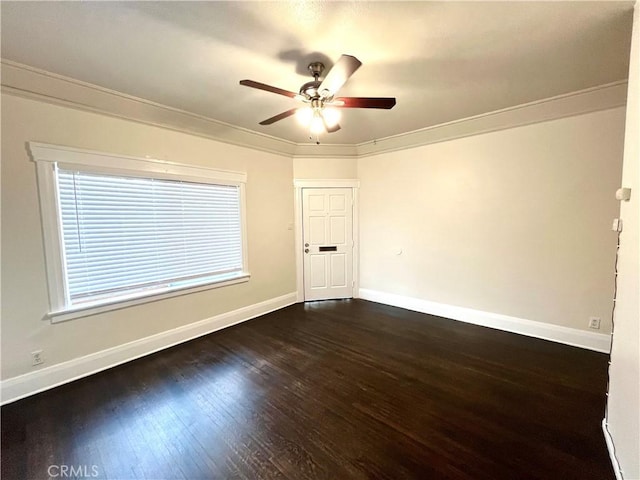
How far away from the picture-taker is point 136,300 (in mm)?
2920

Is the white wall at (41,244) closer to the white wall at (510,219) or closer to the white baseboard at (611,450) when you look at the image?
the white wall at (510,219)

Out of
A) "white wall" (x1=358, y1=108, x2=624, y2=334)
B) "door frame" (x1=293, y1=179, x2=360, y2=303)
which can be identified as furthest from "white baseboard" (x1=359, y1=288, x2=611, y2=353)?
"door frame" (x1=293, y1=179, x2=360, y2=303)

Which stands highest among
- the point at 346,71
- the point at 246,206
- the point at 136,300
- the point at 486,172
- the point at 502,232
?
the point at 346,71

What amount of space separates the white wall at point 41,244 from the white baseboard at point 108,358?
0.06m

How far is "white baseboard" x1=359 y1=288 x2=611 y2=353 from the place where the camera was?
295 cm

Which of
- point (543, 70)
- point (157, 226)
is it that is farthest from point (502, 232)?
point (157, 226)

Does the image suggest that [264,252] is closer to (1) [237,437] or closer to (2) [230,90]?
(2) [230,90]

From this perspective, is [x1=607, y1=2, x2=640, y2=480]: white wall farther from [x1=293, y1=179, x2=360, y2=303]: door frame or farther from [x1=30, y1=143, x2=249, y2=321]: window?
[x1=30, y1=143, x2=249, y2=321]: window

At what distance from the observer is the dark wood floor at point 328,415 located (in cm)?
163

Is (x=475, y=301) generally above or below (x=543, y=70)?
below

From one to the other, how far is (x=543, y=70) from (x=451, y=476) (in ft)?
10.3

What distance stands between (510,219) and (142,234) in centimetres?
442

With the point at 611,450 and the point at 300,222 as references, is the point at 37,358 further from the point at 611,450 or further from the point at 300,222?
the point at 611,450

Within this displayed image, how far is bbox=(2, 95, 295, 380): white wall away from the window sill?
0.17 ft
